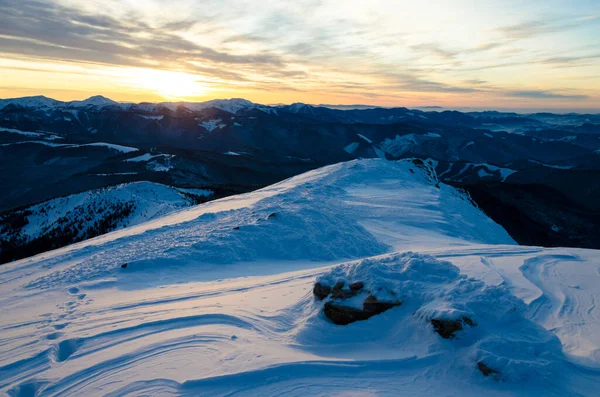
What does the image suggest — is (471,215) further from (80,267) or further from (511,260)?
(80,267)

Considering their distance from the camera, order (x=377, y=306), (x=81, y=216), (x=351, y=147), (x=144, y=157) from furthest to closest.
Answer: (x=351, y=147), (x=144, y=157), (x=81, y=216), (x=377, y=306)

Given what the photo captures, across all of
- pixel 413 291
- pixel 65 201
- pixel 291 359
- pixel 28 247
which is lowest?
pixel 28 247

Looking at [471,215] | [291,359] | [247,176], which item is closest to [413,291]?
[291,359]

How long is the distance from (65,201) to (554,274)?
4506cm

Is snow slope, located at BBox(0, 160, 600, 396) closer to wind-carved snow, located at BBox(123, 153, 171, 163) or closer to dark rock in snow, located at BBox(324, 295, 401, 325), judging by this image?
dark rock in snow, located at BBox(324, 295, 401, 325)

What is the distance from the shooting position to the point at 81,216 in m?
35.9

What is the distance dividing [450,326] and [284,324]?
126 inches

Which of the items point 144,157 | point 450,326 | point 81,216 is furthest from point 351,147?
point 450,326

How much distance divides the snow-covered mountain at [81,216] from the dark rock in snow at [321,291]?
26615 mm

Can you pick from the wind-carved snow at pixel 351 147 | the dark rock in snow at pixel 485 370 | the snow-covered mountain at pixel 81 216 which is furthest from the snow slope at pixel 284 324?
the wind-carved snow at pixel 351 147

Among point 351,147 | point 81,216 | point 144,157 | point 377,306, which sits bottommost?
point 81,216

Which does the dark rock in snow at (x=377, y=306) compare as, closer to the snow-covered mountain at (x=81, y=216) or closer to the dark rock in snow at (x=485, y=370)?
the dark rock in snow at (x=485, y=370)

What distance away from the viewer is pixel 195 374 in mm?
5820

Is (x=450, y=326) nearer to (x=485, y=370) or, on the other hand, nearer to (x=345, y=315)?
(x=485, y=370)
